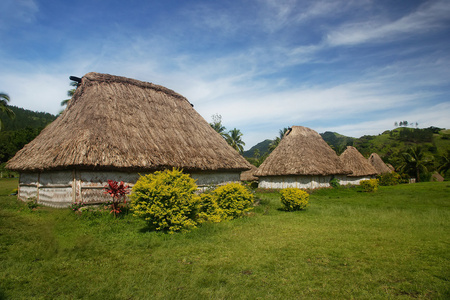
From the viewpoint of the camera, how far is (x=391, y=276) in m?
4.86

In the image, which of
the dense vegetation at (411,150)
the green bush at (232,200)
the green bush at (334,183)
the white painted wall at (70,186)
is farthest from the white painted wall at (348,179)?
the white painted wall at (70,186)

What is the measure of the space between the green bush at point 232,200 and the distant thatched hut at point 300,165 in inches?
521

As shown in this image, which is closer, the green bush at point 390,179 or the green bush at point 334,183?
the green bush at point 334,183

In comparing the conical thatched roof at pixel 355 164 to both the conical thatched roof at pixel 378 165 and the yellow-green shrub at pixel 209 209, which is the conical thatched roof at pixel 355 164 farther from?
the yellow-green shrub at pixel 209 209

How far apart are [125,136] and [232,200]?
5.82 metres

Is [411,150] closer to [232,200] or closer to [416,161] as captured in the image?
[416,161]

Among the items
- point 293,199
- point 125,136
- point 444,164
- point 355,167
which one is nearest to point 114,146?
point 125,136

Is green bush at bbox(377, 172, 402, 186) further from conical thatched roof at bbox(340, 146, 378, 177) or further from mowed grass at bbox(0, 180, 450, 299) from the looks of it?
mowed grass at bbox(0, 180, 450, 299)

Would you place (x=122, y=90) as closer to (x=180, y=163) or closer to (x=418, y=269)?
(x=180, y=163)

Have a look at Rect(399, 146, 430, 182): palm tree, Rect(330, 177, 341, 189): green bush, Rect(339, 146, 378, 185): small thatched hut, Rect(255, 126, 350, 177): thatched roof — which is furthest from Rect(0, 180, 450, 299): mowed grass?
Rect(399, 146, 430, 182): palm tree

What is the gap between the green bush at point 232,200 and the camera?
10866 millimetres

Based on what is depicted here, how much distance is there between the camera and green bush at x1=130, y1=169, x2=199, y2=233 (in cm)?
812

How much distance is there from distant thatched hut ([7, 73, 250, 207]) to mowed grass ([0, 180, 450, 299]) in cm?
211

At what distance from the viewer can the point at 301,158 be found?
80.1ft
